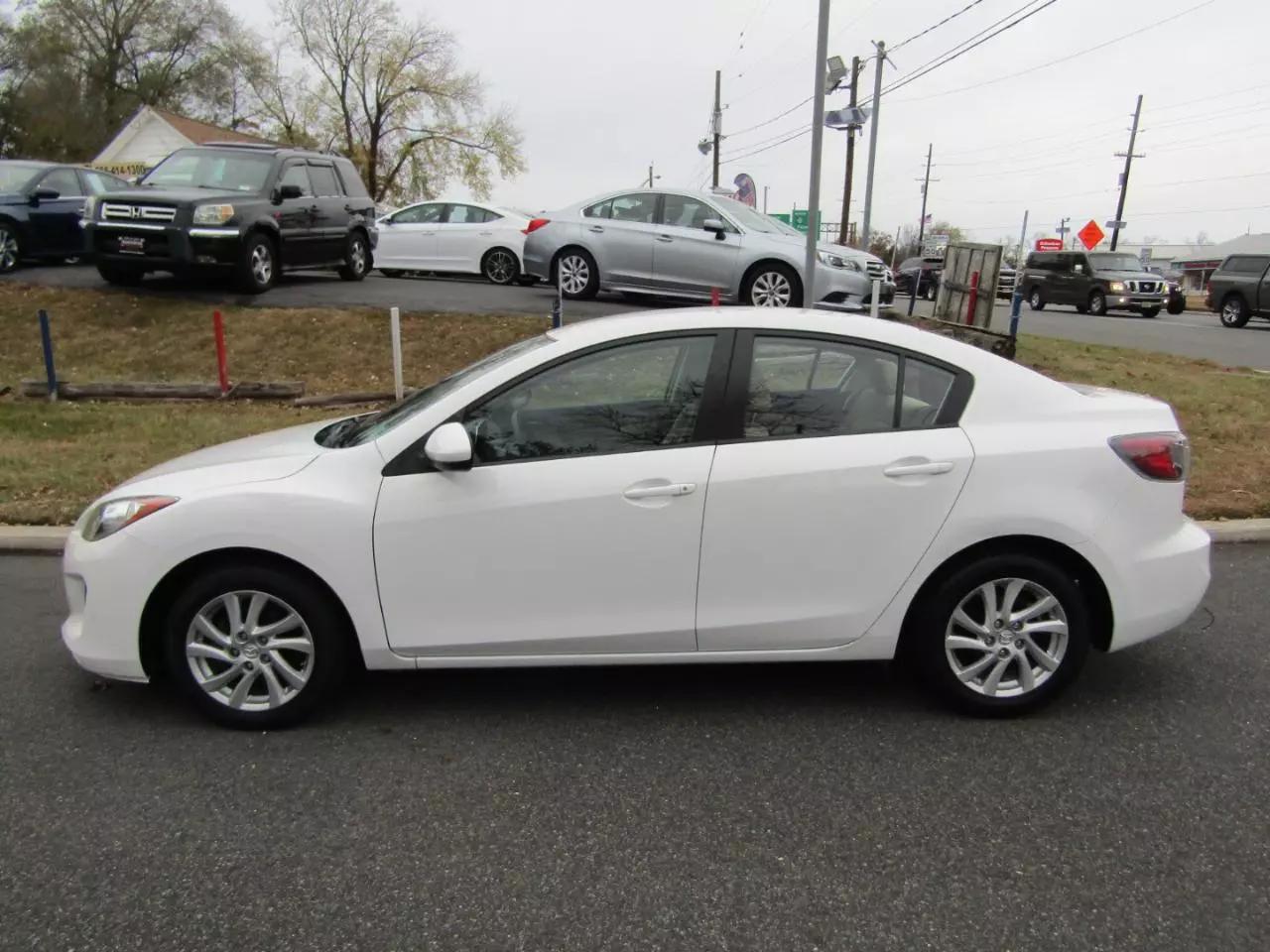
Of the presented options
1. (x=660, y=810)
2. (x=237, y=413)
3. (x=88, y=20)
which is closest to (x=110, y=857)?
(x=660, y=810)

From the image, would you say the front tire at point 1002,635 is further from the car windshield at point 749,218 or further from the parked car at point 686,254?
the car windshield at point 749,218

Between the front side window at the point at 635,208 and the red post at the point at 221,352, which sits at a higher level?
the front side window at the point at 635,208

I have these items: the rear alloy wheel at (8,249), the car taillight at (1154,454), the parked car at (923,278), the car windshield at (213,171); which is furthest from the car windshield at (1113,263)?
the car taillight at (1154,454)

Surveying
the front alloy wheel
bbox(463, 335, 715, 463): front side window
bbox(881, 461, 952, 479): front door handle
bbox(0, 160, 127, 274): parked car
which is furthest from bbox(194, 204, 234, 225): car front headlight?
the front alloy wheel

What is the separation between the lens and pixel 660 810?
9.93 ft

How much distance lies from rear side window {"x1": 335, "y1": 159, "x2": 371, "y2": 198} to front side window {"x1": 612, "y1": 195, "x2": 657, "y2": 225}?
4364mm

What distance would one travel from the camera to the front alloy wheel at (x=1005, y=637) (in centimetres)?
353

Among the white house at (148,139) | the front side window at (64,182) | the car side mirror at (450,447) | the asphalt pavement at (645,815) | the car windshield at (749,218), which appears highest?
the white house at (148,139)

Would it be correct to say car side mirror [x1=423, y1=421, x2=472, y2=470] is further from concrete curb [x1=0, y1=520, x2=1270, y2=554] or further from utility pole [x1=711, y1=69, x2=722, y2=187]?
utility pole [x1=711, y1=69, x2=722, y2=187]

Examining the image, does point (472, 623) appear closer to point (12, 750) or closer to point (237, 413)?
point (12, 750)

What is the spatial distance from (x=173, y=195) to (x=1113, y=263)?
24.5 m

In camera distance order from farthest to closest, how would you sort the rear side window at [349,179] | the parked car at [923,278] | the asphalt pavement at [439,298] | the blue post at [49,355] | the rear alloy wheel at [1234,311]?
the parked car at [923,278] < the rear alloy wheel at [1234,311] < the rear side window at [349,179] < the asphalt pavement at [439,298] < the blue post at [49,355]

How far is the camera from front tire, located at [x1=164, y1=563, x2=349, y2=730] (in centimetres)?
339

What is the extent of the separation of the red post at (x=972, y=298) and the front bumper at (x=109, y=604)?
36.0 feet
